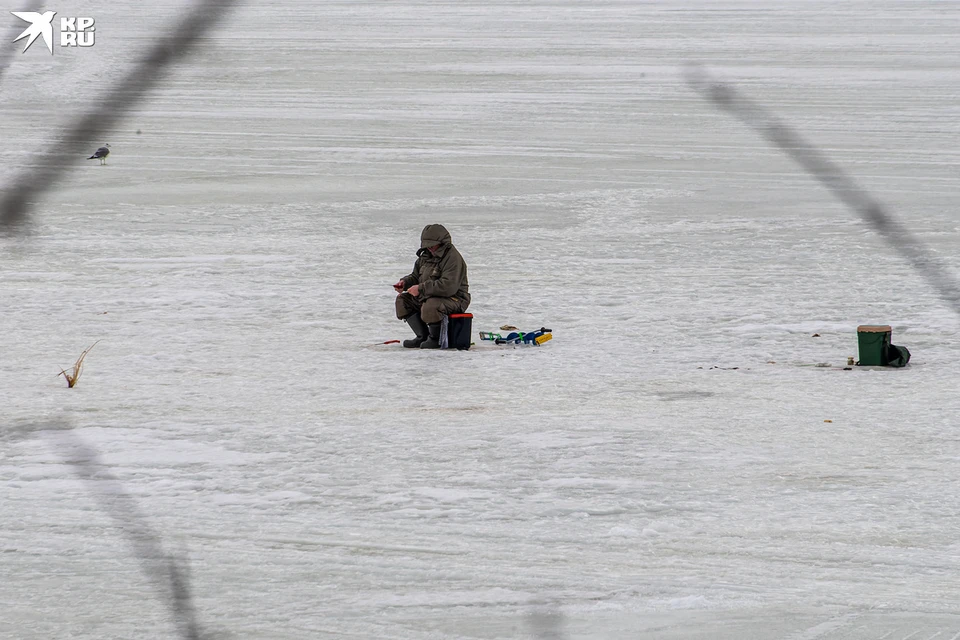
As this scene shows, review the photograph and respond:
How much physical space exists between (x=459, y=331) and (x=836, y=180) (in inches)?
→ 315

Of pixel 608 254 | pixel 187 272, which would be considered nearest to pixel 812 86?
pixel 608 254

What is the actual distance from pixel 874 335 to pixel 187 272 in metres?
5.97

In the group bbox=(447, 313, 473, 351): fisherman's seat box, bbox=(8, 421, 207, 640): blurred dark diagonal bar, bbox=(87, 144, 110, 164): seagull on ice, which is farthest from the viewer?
bbox=(87, 144, 110, 164): seagull on ice

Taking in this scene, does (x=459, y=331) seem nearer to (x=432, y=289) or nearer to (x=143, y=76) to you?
(x=432, y=289)

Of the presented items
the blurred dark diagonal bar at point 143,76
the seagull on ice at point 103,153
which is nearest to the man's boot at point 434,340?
the blurred dark diagonal bar at point 143,76

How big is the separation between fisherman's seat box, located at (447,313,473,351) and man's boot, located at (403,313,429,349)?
188mm

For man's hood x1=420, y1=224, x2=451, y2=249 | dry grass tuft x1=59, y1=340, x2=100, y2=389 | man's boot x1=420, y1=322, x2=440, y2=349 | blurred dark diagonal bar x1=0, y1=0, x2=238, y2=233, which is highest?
blurred dark diagonal bar x1=0, y1=0, x2=238, y2=233

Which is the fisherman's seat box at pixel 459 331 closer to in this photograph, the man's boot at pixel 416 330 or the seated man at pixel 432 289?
the seated man at pixel 432 289

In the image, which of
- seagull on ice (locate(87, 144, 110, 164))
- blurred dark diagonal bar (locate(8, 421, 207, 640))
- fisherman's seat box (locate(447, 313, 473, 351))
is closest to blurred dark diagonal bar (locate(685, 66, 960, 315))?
fisherman's seat box (locate(447, 313, 473, 351))

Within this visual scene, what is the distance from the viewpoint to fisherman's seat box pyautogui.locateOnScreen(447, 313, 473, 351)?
8.14 metres

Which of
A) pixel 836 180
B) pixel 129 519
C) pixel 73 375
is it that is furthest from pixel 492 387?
pixel 836 180

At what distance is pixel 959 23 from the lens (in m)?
29.6

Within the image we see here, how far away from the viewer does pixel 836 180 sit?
14.7 m

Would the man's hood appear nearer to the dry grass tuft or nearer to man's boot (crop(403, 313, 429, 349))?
man's boot (crop(403, 313, 429, 349))
